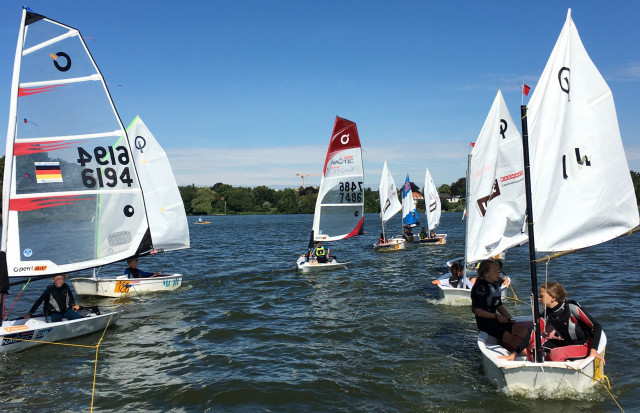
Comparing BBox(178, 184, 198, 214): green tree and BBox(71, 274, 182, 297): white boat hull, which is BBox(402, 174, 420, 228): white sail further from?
BBox(178, 184, 198, 214): green tree

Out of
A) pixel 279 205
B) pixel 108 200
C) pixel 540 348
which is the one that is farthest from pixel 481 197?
pixel 279 205

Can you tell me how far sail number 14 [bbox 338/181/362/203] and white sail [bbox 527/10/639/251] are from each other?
1441 cm

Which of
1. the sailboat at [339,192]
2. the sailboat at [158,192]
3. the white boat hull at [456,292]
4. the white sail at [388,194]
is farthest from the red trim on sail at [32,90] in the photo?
the white sail at [388,194]

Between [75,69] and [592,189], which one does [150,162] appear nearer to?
[75,69]

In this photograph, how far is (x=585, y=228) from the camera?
7516 mm

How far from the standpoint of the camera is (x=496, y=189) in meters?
10.9

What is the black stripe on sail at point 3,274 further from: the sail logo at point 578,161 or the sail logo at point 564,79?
the sail logo at point 564,79

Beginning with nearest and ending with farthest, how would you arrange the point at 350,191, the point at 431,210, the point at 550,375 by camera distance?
the point at 550,375, the point at 350,191, the point at 431,210

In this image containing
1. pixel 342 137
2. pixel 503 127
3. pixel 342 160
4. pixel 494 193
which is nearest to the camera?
pixel 494 193

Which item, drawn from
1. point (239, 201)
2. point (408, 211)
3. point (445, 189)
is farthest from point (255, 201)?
point (408, 211)

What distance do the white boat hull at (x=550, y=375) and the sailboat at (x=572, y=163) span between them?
73mm

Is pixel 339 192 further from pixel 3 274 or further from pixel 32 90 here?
pixel 3 274

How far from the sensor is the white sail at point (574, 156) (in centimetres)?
721

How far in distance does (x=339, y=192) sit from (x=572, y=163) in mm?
14558
